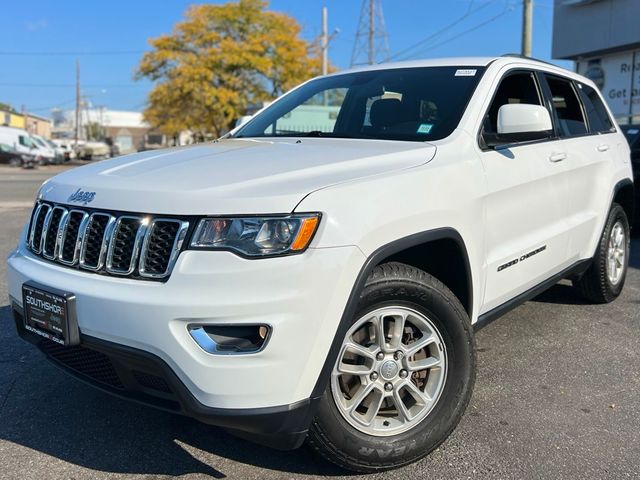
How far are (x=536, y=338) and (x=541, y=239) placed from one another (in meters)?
0.97

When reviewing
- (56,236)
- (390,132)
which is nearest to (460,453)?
(390,132)

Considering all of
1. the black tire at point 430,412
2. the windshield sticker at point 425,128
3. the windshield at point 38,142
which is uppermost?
the windshield at point 38,142

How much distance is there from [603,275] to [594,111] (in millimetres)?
1310

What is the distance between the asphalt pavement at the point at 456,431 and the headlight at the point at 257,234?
3.43 feet

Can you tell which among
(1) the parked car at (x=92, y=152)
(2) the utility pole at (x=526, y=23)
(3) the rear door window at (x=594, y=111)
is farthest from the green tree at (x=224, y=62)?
(3) the rear door window at (x=594, y=111)

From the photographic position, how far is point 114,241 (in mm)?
2385

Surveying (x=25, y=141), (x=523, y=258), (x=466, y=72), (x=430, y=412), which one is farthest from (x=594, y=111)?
(x=25, y=141)

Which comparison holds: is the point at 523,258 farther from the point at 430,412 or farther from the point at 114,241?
the point at 114,241

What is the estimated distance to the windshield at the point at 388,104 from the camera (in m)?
3.29

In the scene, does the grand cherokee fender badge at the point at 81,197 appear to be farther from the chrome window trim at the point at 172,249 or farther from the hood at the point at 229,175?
the chrome window trim at the point at 172,249

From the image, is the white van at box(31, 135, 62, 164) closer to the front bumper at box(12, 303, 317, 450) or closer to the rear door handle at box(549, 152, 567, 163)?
the rear door handle at box(549, 152, 567, 163)

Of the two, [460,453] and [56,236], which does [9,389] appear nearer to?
[56,236]

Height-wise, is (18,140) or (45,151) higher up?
(18,140)

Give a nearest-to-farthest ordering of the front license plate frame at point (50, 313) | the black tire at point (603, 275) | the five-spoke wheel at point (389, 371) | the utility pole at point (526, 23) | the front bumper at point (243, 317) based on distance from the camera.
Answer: the front bumper at point (243, 317) → the front license plate frame at point (50, 313) → the five-spoke wheel at point (389, 371) → the black tire at point (603, 275) → the utility pole at point (526, 23)
